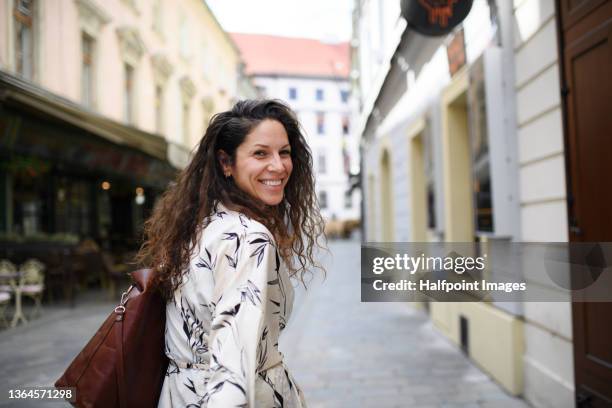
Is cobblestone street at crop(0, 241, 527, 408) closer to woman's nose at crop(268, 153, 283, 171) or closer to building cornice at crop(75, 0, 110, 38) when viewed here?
woman's nose at crop(268, 153, 283, 171)

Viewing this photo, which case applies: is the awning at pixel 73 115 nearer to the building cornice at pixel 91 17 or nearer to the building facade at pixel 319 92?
the building cornice at pixel 91 17

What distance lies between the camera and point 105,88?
19.1 ft

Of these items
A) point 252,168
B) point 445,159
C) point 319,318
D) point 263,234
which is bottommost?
point 319,318

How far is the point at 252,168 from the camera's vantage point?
1462mm

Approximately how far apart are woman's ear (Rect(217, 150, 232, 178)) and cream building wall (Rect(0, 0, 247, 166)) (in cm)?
187

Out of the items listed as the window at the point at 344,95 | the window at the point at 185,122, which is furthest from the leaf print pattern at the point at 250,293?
the window at the point at 344,95

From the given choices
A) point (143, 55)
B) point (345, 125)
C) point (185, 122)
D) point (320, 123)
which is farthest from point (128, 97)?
point (345, 125)

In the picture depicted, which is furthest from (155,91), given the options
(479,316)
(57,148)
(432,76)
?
(479,316)

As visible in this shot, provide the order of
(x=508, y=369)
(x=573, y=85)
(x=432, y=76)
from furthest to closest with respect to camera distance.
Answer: (x=432, y=76) → (x=508, y=369) → (x=573, y=85)

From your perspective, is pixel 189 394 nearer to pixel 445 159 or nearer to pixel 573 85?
pixel 573 85

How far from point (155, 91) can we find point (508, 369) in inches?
201

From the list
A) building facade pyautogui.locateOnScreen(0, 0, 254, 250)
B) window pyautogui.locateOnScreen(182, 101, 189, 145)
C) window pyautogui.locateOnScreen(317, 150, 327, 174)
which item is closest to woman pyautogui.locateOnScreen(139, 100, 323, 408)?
building facade pyautogui.locateOnScreen(0, 0, 254, 250)

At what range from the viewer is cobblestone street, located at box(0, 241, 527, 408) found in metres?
2.56

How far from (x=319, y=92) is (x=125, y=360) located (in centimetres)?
2066
